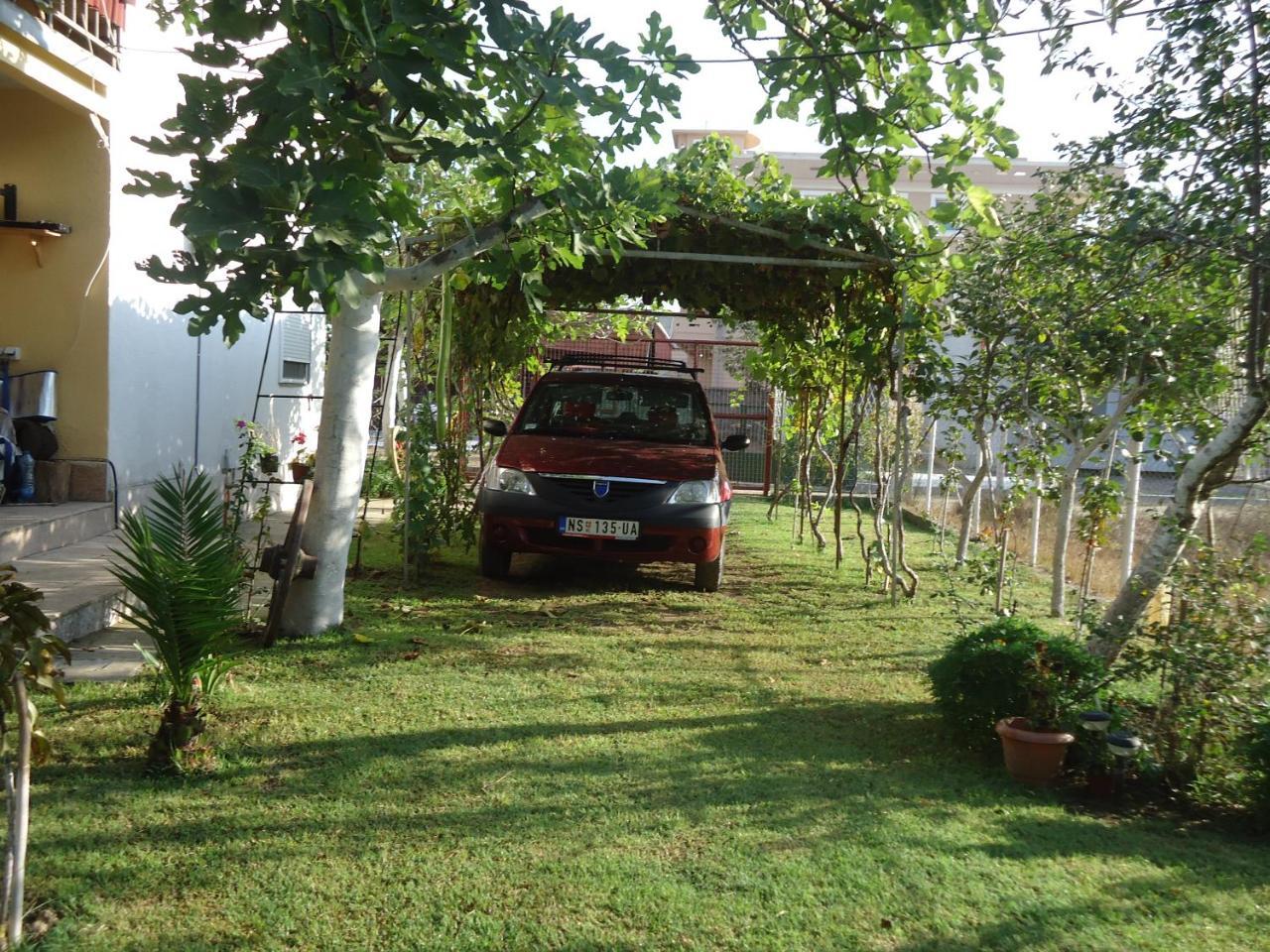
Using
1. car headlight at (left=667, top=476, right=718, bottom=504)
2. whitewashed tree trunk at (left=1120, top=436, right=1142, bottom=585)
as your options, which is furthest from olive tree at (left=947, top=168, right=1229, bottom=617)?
car headlight at (left=667, top=476, right=718, bottom=504)

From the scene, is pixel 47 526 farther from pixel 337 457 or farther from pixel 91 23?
pixel 91 23

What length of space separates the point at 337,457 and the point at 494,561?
2690 millimetres

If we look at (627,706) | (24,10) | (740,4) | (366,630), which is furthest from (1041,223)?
(24,10)

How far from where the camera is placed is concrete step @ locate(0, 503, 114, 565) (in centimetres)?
657

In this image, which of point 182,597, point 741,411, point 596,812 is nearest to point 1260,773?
point 596,812

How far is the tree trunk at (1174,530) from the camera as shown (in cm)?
514

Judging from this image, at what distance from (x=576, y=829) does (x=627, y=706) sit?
1562mm

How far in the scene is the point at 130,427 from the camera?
834 cm

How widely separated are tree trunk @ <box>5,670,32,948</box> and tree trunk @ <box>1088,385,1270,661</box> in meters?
4.50

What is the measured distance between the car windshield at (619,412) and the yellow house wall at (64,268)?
3.27 m

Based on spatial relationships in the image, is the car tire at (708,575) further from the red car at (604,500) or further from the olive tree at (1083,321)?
the olive tree at (1083,321)

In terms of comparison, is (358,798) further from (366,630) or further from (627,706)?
(366,630)

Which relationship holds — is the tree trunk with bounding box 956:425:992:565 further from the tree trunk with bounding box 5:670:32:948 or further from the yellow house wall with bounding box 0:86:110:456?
the tree trunk with bounding box 5:670:32:948

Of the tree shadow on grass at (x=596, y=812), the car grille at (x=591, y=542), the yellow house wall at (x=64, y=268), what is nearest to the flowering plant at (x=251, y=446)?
the yellow house wall at (x=64, y=268)
